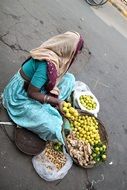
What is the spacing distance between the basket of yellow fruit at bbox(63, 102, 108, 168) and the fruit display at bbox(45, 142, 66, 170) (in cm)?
13

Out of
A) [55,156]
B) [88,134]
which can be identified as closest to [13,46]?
[88,134]

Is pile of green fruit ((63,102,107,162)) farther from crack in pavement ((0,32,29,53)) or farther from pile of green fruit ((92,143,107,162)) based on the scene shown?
crack in pavement ((0,32,29,53))

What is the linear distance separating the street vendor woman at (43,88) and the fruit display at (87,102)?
57cm

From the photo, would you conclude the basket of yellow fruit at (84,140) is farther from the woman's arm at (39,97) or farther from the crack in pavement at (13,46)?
the crack in pavement at (13,46)

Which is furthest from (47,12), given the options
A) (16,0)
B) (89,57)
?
(89,57)

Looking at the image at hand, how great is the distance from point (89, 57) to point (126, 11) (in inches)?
163

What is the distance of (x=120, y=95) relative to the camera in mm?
6727

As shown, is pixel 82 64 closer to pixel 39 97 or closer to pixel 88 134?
pixel 88 134

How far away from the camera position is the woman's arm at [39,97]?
4.18m

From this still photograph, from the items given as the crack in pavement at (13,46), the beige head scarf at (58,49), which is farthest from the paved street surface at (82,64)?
the beige head scarf at (58,49)

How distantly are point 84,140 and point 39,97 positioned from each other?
94cm

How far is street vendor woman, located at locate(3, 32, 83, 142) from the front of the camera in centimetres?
405

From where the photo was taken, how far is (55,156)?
4410mm

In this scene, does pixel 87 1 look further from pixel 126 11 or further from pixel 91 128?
pixel 91 128
